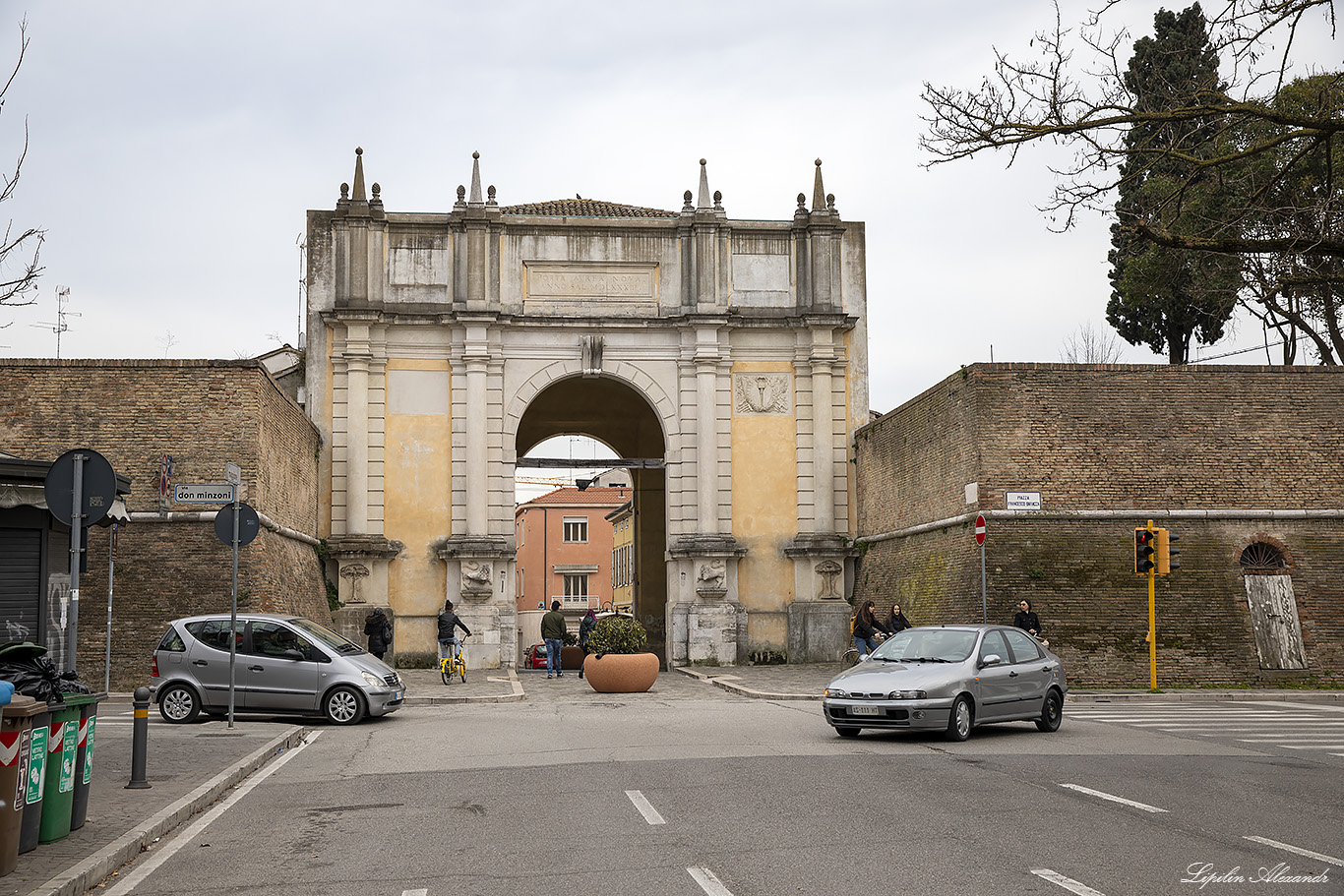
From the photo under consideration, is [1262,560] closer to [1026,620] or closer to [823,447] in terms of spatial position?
[1026,620]

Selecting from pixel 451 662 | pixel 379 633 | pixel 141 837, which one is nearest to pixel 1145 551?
pixel 451 662

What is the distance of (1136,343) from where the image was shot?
158ft

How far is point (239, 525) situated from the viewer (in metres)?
17.6

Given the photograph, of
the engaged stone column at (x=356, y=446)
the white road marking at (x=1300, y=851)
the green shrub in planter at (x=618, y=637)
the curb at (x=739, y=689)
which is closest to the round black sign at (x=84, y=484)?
the white road marking at (x=1300, y=851)

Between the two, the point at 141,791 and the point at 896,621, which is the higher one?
the point at 896,621

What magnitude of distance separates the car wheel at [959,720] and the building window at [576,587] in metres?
80.4

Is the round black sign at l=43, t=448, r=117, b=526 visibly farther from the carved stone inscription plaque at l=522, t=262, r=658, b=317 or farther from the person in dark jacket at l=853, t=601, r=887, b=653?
the carved stone inscription plaque at l=522, t=262, r=658, b=317

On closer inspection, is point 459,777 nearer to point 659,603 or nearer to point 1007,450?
point 1007,450

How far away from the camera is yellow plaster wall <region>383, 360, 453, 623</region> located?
113 ft

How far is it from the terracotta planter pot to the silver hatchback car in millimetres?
6703

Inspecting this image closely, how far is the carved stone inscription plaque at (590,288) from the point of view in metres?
35.6

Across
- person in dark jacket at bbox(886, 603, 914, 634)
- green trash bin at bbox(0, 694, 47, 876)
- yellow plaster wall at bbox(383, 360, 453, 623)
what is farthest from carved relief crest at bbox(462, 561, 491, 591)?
green trash bin at bbox(0, 694, 47, 876)

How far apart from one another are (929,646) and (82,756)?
1024 centimetres

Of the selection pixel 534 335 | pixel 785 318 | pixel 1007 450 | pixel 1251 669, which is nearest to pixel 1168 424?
pixel 1007 450
